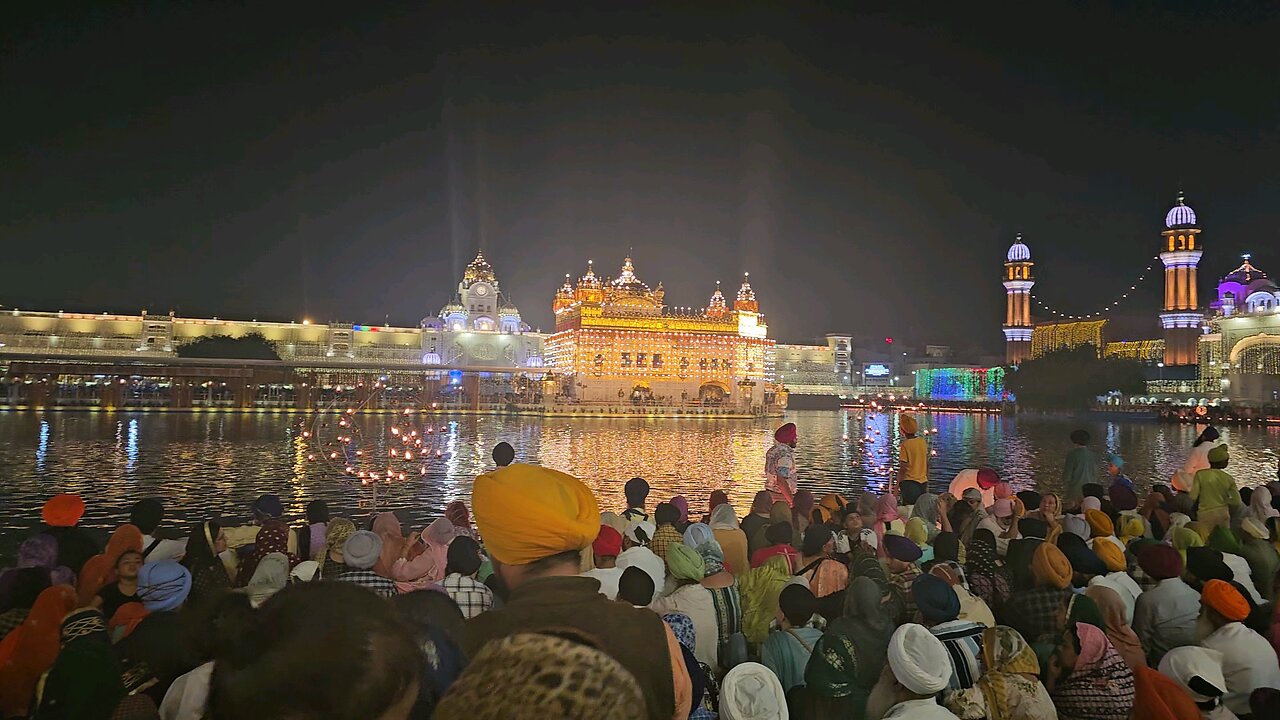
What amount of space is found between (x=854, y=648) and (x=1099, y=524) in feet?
12.4

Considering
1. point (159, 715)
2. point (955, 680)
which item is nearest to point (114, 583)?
point (159, 715)

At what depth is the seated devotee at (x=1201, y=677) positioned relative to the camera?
341 cm

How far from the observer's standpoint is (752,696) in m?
3.15

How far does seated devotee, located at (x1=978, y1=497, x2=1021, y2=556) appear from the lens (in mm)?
6419

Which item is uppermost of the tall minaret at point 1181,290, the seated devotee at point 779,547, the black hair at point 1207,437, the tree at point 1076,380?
the tall minaret at point 1181,290

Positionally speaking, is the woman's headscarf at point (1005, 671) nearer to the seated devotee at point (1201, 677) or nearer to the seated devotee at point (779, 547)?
the seated devotee at point (1201, 677)

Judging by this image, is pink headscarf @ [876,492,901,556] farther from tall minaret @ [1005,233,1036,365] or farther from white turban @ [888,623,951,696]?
tall minaret @ [1005,233,1036,365]

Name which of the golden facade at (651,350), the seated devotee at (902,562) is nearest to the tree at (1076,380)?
the golden facade at (651,350)

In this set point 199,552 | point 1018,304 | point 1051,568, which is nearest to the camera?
point 1051,568

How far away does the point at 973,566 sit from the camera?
521 centimetres

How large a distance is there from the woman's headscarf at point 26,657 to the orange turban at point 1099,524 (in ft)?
22.4

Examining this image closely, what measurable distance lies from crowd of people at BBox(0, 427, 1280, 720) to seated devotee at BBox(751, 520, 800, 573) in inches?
0.9

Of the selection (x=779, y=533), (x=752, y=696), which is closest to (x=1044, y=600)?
(x=779, y=533)

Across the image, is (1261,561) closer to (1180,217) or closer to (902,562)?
(902,562)
